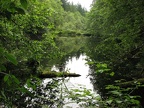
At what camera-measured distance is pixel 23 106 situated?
28.9ft

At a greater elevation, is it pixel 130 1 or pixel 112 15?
pixel 112 15

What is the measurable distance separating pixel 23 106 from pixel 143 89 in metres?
5.80

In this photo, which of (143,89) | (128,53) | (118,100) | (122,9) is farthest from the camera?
(122,9)

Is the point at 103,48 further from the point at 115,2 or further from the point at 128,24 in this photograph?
the point at 115,2

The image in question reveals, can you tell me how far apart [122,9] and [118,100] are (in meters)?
9.15

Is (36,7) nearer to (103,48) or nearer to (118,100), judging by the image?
(103,48)

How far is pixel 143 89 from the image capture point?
1050 centimetres

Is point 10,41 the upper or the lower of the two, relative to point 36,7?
lower

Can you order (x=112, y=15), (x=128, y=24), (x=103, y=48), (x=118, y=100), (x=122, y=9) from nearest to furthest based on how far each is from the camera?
1. (x=118, y=100)
2. (x=103, y=48)
3. (x=128, y=24)
4. (x=122, y=9)
5. (x=112, y=15)

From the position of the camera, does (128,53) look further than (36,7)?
No

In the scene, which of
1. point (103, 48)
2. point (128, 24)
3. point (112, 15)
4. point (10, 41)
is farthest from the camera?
point (112, 15)

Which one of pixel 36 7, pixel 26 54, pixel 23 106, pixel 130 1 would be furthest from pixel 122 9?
pixel 23 106

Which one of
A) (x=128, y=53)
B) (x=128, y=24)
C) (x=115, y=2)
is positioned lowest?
(x=128, y=53)

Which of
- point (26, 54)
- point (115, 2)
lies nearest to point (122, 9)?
point (115, 2)
